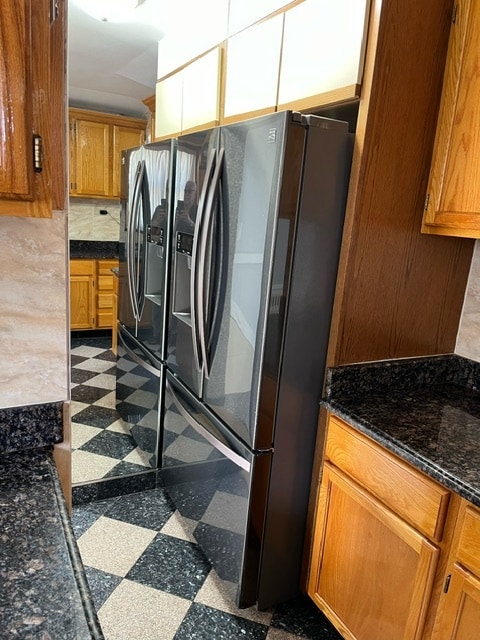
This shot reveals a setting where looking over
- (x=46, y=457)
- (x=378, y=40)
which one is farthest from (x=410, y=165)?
(x=46, y=457)

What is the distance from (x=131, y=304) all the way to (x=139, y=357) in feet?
0.99

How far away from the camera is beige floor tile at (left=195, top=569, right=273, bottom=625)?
170 cm

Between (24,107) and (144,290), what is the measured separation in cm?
179

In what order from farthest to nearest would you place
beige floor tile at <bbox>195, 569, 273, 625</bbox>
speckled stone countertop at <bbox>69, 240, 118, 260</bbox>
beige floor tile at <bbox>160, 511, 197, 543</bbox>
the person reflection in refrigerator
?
1. speckled stone countertop at <bbox>69, 240, 118, 260</bbox>
2. beige floor tile at <bbox>160, 511, 197, 543</bbox>
3. the person reflection in refrigerator
4. beige floor tile at <bbox>195, 569, 273, 625</bbox>

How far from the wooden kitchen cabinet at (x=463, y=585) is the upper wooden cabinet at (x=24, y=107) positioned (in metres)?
1.13

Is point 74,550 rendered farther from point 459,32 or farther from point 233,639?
point 459,32

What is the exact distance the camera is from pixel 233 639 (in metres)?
1.59

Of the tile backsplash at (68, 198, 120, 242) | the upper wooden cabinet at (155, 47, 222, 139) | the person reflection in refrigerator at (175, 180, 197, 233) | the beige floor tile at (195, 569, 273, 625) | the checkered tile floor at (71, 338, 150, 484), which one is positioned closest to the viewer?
the beige floor tile at (195, 569, 273, 625)

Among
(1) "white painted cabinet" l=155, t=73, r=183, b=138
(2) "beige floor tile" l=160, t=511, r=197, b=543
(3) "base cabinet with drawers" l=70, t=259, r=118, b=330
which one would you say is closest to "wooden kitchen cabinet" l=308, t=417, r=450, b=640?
(2) "beige floor tile" l=160, t=511, r=197, b=543

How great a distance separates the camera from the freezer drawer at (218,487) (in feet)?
5.23

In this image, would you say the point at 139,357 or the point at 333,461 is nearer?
the point at 333,461

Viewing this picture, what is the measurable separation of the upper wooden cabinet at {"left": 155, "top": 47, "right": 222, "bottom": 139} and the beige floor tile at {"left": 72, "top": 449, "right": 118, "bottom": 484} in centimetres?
179

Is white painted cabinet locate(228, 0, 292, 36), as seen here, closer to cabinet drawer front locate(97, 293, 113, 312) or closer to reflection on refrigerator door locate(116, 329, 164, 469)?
reflection on refrigerator door locate(116, 329, 164, 469)

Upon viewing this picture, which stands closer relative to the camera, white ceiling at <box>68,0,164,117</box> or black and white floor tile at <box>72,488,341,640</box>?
black and white floor tile at <box>72,488,341,640</box>
